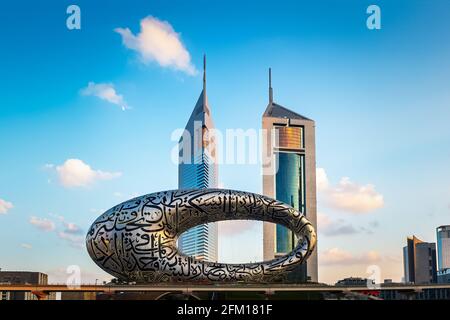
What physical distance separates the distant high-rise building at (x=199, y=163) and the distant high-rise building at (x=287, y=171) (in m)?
16.6

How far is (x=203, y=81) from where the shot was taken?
17725 cm

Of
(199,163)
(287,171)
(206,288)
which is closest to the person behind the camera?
(206,288)

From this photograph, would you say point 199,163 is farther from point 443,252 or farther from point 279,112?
point 443,252

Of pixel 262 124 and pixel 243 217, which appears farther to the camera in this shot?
pixel 262 124

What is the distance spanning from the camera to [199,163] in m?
165

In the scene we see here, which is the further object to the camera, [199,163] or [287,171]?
[287,171]

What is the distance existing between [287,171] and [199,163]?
27739mm

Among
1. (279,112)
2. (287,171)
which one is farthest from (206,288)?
(279,112)

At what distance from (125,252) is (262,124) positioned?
422 ft

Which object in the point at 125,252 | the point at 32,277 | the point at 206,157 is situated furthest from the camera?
the point at 206,157

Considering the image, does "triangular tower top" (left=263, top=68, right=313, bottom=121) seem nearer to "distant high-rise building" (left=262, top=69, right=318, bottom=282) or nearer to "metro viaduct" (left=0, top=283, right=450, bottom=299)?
"distant high-rise building" (left=262, top=69, right=318, bottom=282)

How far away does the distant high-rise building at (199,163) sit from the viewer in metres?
165
